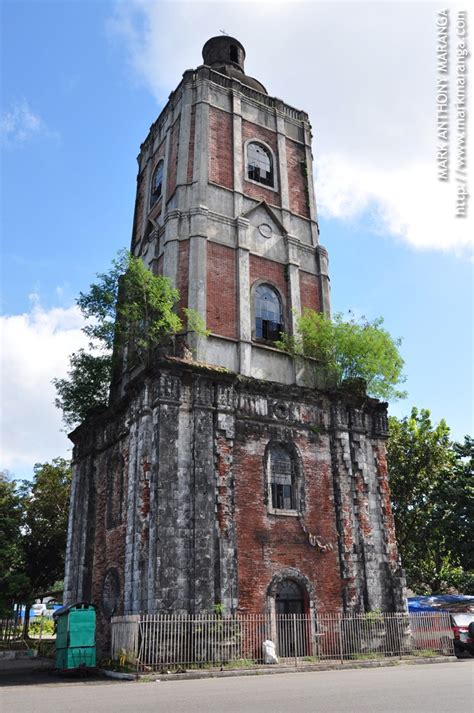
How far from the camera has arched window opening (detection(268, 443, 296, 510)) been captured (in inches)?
685

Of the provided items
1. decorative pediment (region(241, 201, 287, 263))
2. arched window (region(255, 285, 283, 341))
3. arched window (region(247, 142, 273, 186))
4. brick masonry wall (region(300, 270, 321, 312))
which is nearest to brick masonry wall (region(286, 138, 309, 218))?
arched window (region(247, 142, 273, 186))

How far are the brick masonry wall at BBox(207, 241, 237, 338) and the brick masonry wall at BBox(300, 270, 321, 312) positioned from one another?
309 centimetres

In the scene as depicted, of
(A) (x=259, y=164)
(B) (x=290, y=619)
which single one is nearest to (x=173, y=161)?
(A) (x=259, y=164)

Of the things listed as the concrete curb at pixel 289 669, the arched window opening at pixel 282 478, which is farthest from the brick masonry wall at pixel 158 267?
the concrete curb at pixel 289 669

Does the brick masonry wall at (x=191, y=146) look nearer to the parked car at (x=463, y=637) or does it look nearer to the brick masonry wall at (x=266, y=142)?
the brick masonry wall at (x=266, y=142)

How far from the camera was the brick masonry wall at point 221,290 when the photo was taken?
19.3 metres

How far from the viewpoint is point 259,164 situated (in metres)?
23.2

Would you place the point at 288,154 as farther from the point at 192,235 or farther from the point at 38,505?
the point at 38,505

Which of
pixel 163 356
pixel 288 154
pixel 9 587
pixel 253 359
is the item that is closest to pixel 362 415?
pixel 253 359

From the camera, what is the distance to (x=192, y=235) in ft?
65.8

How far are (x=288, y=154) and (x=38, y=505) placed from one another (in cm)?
2072

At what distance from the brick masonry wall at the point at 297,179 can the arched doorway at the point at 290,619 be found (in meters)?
13.9

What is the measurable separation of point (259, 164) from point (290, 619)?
1620cm

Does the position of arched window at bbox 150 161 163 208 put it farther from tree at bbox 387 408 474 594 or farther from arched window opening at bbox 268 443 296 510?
tree at bbox 387 408 474 594
